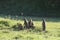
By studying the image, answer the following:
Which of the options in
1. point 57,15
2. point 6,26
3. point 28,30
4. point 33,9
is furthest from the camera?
point 33,9

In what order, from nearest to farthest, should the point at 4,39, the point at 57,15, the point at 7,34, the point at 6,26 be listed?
1. the point at 4,39
2. the point at 7,34
3. the point at 6,26
4. the point at 57,15

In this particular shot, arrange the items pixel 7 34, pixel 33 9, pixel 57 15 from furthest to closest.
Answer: pixel 33 9 < pixel 57 15 < pixel 7 34

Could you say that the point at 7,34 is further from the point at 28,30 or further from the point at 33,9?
the point at 33,9

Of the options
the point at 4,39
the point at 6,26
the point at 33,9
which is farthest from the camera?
the point at 33,9

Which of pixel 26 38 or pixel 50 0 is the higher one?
pixel 50 0

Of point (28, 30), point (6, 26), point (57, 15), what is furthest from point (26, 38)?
point (57, 15)

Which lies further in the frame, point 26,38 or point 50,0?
point 50,0

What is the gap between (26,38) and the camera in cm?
1938

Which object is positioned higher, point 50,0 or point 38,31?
point 50,0

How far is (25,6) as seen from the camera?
4547 cm

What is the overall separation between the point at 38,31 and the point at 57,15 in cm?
1770

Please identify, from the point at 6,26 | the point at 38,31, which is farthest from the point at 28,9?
the point at 38,31

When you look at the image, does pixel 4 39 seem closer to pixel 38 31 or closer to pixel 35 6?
pixel 38 31

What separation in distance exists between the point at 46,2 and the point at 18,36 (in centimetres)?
2648
